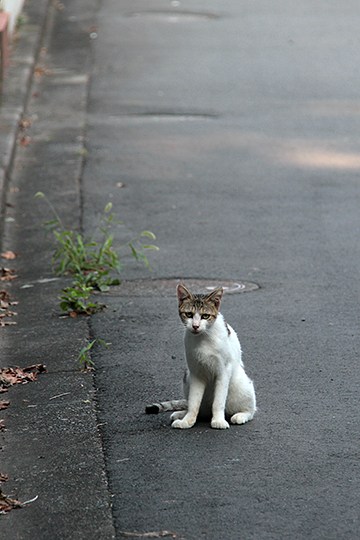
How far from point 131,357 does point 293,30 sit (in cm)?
1386

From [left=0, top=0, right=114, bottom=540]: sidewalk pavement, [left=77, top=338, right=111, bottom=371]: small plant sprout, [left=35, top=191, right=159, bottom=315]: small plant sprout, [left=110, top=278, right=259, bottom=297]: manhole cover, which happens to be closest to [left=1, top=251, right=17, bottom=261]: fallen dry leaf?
[left=0, top=0, right=114, bottom=540]: sidewalk pavement

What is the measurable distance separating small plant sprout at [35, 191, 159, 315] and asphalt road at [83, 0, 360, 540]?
185 mm

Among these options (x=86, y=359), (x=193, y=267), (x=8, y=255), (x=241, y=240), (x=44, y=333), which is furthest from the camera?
(x=241, y=240)

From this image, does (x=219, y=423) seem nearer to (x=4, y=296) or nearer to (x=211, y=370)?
(x=211, y=370)

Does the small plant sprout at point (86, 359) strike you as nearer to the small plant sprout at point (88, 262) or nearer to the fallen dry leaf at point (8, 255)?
the small plant sprout at point (88, 262)

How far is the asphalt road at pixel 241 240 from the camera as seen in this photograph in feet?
21.1

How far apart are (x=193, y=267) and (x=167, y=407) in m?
3.34

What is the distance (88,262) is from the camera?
1080 cm

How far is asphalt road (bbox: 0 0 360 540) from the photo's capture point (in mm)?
6383

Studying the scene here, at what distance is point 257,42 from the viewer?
20594mm

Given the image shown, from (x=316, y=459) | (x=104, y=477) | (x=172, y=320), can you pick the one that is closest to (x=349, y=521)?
(x=316, y=459)

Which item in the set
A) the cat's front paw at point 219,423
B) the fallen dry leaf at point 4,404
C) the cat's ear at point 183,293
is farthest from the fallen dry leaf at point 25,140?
the cat's front paw at point 219,423

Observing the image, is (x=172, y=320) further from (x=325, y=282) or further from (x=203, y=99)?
(x=203, y=99)

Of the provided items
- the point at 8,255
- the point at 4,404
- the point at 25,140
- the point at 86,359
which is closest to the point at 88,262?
the point at 8,255
